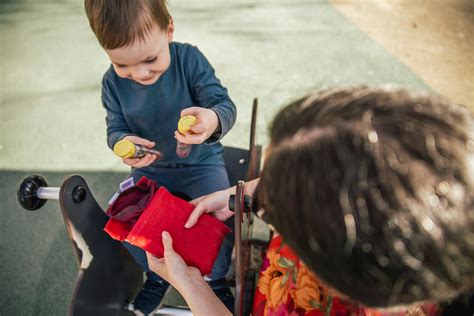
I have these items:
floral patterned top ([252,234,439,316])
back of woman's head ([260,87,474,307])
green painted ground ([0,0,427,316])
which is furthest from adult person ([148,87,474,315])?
green painted ground ([0,0,427,316])

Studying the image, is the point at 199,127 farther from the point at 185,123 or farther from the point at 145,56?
the point at 145,56

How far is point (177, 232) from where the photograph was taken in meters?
0.83

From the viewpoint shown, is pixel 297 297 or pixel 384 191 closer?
pixel 384 191

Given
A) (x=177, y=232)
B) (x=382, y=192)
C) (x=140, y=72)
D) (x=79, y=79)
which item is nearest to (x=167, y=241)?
(x=177, y=232)

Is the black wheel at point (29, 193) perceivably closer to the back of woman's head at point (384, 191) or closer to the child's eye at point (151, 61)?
the child's eye at point (151, 61)

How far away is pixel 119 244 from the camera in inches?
39.6

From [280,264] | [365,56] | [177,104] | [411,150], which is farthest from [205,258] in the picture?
[365,56]

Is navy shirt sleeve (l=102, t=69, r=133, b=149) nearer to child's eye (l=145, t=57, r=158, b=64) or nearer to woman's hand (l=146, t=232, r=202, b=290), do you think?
child's eye (l=145, t=57, r=158, b=64)

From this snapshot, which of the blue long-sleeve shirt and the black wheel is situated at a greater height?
the blue long-sleeve shirt

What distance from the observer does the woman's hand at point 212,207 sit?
2.74ft

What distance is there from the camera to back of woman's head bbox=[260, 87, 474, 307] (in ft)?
1.26

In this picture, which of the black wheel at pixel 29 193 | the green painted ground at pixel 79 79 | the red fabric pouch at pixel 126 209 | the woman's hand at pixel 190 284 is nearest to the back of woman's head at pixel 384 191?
the woman's hand at pixel 190 284

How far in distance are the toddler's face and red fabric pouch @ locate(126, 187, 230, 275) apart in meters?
0.28

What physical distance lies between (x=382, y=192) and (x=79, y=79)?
1997 mm
